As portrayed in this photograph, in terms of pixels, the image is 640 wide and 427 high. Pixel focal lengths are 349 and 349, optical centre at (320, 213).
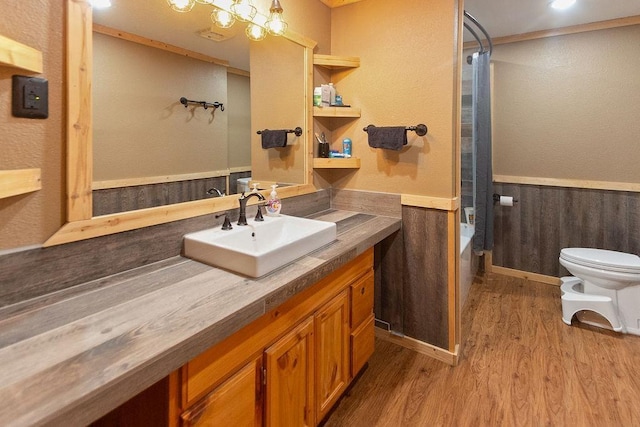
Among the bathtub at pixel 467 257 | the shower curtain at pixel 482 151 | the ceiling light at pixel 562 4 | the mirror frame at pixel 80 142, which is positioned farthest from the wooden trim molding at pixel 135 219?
the ceiling light at pixel 562 4

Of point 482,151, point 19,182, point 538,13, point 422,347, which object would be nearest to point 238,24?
point 19,182

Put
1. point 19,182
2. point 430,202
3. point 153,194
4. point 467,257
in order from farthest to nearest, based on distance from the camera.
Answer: point 467,257, point 430,202, point 153,194, point 19,182

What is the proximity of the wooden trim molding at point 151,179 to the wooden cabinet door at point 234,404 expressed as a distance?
Result: 0.79 m

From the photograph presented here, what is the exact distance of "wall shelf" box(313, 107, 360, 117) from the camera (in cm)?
223

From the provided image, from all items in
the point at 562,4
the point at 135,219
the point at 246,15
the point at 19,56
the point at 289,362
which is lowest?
the point at 289,362

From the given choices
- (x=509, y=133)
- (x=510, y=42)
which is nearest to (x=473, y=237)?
(x=509, y=133)

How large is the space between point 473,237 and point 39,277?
3000 millimetres

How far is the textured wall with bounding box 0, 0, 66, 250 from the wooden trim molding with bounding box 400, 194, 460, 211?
1.71 m

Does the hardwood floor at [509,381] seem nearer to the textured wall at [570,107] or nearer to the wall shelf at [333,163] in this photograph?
the wall shelf at [333,163]

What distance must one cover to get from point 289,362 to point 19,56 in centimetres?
124

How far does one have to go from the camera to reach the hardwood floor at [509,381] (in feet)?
5.55

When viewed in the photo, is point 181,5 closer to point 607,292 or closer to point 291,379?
point 291,379

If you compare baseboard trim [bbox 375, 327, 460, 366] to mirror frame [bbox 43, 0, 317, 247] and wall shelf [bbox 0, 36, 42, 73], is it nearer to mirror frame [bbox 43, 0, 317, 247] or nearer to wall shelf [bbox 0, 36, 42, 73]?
mirror frame [bbox 43, 0, 317, 247]

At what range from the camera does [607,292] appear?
8.11 ft
